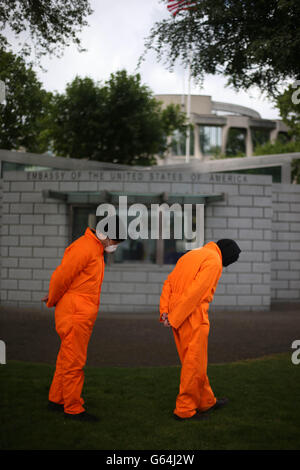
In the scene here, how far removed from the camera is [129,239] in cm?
1254

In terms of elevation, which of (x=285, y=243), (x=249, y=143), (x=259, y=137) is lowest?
(x=285, y=243)

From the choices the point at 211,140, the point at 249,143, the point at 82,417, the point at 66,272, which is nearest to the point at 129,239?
the point at 66,272

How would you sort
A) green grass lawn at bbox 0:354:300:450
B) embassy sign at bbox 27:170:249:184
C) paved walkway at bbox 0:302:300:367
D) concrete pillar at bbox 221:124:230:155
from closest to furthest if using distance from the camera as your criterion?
1. green grass lawn at bbox 0:354:300:450
2. paved walkway at bbox 0:302:300:367
3. embassy sign at bbox 27:170:249:184
4. concrete pillar at bbox 221:124:230:155

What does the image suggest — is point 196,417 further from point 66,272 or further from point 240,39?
Result: point 240,39

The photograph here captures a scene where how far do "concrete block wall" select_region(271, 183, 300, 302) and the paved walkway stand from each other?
2.30m

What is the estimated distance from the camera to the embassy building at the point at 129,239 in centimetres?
1227

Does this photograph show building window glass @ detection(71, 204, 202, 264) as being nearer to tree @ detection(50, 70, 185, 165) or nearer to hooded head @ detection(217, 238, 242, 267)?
hooded head @ detection(217, 238, 242, 267)

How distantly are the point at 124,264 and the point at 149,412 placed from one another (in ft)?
25.6

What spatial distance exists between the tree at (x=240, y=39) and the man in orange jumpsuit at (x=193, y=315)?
4.49 metres

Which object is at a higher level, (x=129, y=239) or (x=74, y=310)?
(x=129, y=239)

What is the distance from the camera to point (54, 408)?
4.61m

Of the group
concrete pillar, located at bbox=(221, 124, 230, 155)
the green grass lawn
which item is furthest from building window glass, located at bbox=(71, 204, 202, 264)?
concrete pillar, located at bbox=(221, 124, 230, 155)

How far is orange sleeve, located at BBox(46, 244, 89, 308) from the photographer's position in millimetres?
4406

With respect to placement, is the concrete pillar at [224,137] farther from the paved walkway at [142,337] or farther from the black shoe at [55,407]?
the black shoe at [55,407]
